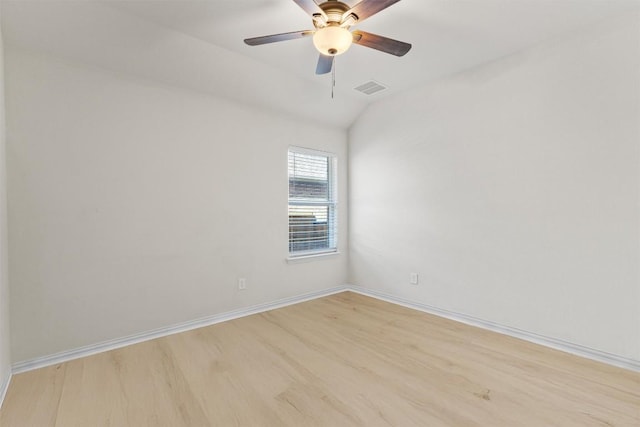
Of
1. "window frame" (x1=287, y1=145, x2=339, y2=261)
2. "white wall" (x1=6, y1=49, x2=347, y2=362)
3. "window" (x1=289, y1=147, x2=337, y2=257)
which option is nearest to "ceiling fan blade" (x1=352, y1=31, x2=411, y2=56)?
"white wall" (x1=6, y1=49, x2=347, y2=362)

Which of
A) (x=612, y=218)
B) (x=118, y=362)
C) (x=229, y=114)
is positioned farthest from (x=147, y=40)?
(x=612, y=218)

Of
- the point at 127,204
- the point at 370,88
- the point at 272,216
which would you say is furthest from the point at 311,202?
the point at 127,204

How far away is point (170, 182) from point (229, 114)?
3.18 ft

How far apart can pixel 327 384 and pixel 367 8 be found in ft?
7.77

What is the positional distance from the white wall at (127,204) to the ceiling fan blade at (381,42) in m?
1.71

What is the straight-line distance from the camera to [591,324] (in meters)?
2.31

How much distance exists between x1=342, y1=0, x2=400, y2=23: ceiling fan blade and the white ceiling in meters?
0.32

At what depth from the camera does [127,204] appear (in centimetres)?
257

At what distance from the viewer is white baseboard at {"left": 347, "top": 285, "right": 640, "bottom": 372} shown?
85.9 inches

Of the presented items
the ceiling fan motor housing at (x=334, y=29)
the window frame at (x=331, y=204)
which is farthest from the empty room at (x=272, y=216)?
the window frame at (x=331, y=204)

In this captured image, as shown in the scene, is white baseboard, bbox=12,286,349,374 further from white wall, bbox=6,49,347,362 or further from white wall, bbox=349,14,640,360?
white wall, bbox=349,14,640,360

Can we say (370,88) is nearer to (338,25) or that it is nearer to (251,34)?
(251,34)

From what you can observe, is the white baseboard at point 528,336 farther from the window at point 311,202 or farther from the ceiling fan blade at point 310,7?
the ceiling fan blade at point 310,7

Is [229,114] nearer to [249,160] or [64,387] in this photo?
[249,160]
